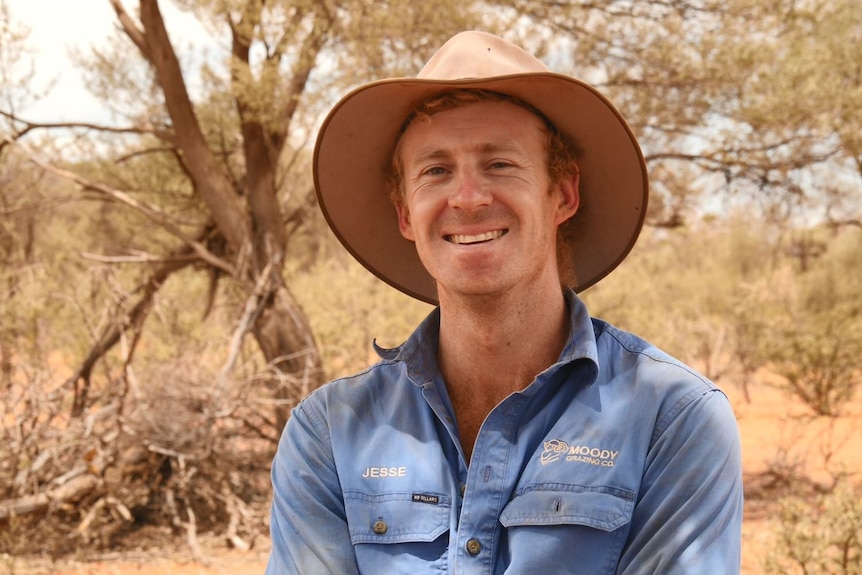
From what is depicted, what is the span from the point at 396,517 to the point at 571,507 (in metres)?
0.36

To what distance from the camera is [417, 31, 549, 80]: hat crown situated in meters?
2.05

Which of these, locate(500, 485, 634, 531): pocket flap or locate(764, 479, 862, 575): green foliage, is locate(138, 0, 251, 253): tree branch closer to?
locate(764, 479, 862, 575): green foliage

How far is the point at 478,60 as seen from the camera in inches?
81.3

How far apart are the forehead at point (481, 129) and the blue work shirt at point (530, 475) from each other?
1.32 feet

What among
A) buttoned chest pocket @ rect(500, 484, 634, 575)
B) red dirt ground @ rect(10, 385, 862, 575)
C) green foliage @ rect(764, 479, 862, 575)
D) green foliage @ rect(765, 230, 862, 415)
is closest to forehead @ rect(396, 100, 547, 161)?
buttoned chest pocket @ rect(500, 484, 634, 575)

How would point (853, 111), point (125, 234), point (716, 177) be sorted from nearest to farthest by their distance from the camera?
point (853, 111)
point (716, 177)
point (125, 234)

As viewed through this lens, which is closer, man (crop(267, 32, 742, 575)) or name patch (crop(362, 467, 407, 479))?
man (crop(267, 32, 742, 575))

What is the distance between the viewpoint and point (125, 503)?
7.52 m

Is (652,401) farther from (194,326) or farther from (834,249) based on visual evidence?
(834,249)

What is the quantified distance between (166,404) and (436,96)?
236 inches

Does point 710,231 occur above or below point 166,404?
above

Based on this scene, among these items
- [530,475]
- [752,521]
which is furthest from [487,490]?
[752,521]

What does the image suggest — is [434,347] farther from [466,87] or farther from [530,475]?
[466,87]

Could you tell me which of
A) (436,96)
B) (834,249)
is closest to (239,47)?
(436,96)
